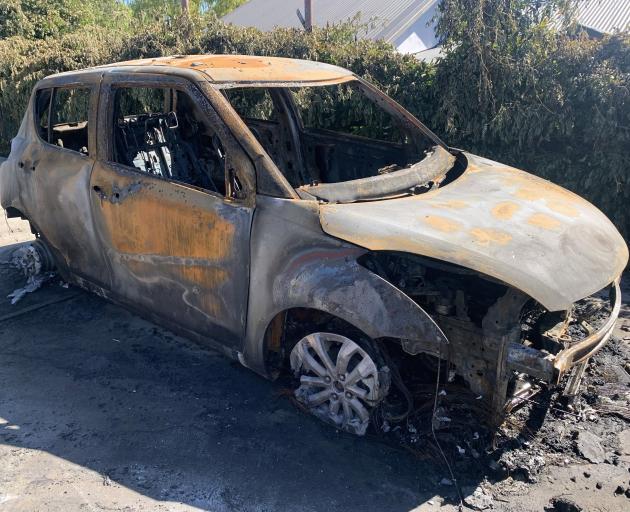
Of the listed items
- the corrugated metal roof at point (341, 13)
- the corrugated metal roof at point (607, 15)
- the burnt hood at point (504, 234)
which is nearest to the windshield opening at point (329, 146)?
the burnt hood at point (504, 234)

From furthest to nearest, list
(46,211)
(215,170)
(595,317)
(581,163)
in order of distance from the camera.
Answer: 1. (581,163)
2. (215,170)
3. (46,211)
4. (595,317)

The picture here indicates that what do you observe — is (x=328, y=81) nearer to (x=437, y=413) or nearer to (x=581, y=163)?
(x=437, y=413)

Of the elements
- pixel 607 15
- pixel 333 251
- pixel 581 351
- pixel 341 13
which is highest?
pixel 607 15

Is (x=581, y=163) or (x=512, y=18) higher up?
(x=512, y=18)

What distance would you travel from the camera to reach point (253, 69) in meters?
3.74

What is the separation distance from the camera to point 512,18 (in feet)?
18.8

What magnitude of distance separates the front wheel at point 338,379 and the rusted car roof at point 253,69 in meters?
1.62

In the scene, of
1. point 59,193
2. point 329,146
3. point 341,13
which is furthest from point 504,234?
point 341,13

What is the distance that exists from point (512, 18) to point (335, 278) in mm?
4111

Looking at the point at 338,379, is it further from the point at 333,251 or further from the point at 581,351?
the point at 581,351

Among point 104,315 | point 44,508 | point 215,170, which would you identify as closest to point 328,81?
point 215,170

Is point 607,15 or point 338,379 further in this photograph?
point 607,15

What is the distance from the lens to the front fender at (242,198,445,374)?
2.81 m

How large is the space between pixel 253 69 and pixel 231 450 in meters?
2.30
